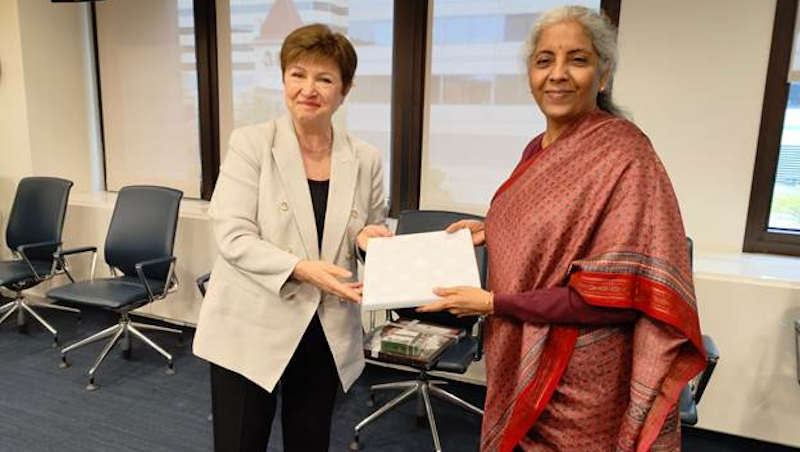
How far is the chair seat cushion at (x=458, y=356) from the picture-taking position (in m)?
2.27

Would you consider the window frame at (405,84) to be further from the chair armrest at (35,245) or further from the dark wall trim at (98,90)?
the chair armrest at (35,245)

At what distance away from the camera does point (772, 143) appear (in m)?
2.48

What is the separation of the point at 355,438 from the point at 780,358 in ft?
5.79

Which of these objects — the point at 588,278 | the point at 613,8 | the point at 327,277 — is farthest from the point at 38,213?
the point at 588,278

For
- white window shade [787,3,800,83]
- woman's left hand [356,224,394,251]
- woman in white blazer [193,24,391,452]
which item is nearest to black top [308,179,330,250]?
woman in white blazer [193,24,391,452]

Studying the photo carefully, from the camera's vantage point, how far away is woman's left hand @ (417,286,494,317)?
3.59 feet

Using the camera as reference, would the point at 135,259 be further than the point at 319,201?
Yes

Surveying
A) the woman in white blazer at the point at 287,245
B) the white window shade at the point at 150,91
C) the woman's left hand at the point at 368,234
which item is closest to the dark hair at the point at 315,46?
the woman in white blazer at the point at 287,245

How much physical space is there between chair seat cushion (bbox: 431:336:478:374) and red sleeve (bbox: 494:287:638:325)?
1.26m

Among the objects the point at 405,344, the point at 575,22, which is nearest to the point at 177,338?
the point at 405,344

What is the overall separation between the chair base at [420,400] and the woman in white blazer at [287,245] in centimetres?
105

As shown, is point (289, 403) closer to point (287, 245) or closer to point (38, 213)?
point (287, 245)

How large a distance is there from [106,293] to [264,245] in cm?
210

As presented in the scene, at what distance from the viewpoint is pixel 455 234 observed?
1318 mm
